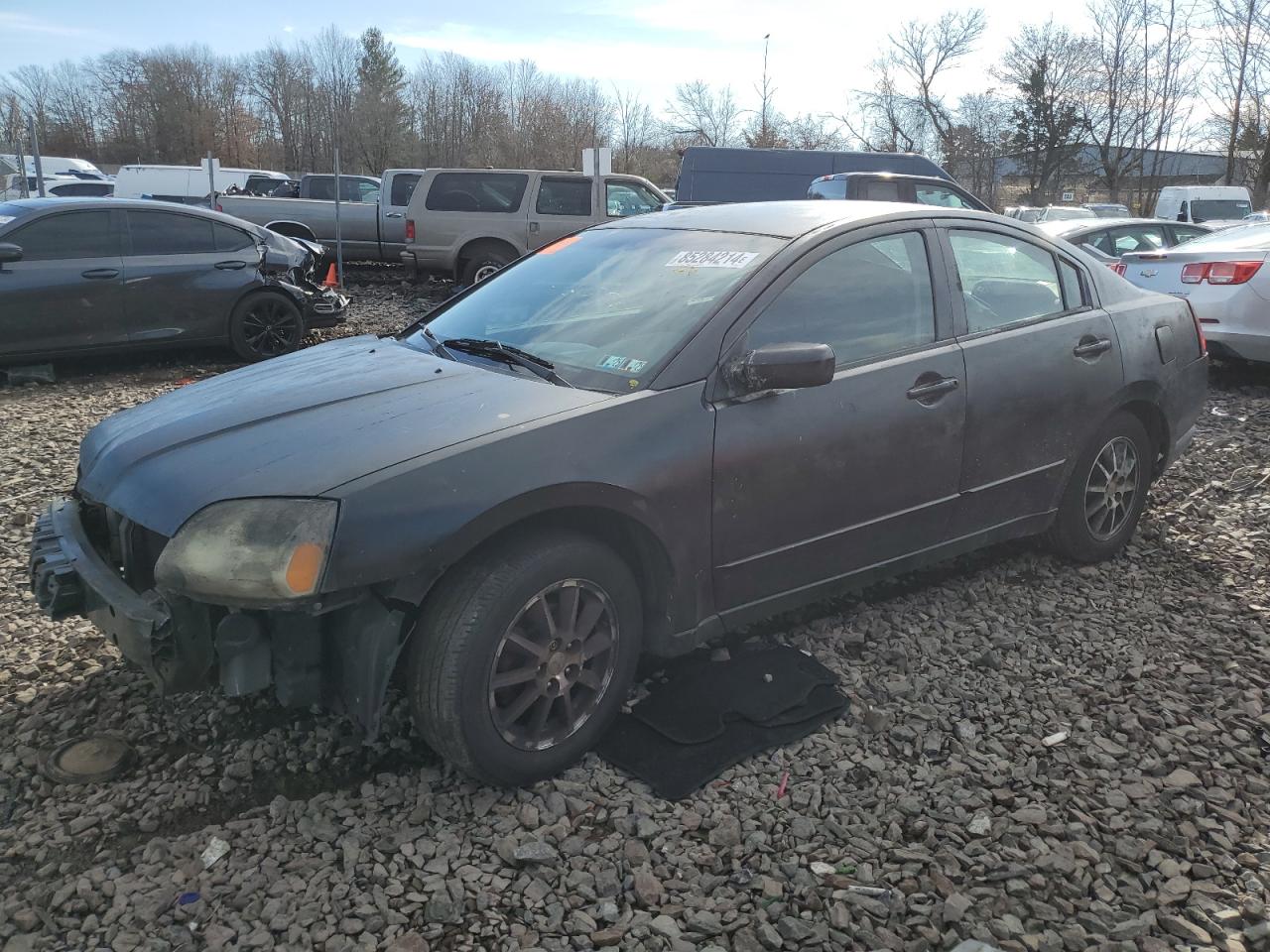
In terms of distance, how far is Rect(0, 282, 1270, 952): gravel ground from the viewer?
2307 mm

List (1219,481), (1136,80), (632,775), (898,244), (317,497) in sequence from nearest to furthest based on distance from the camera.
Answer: (317,497)
(632,775)
(898,244)
(1219,481)
(1136,80)

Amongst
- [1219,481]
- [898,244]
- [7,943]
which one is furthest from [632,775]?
[1219,481]

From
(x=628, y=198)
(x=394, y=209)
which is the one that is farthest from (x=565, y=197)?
(x=394, y=209)

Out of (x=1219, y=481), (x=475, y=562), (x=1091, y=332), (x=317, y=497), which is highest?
(x=1091, y=332)

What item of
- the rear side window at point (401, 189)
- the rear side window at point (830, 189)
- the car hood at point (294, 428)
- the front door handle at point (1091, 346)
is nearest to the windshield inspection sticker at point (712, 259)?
the car hood at point (294, 428)

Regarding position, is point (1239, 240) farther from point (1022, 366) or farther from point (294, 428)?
point (294, 428)

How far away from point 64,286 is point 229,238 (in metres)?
1.56

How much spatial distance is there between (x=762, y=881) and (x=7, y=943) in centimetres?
181

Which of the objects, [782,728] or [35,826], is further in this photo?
[782,728]

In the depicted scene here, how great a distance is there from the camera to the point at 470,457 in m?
2.56

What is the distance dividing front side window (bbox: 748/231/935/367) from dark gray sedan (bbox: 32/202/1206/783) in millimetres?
11

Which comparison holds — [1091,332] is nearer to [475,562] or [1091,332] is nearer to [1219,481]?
[1219,481]

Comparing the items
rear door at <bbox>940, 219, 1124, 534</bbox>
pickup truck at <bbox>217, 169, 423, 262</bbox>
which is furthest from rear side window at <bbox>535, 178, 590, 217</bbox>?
rear door at <bbox>940, 219, 1124, 534</bbox>

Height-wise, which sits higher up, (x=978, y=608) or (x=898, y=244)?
(x=898, y=244)
